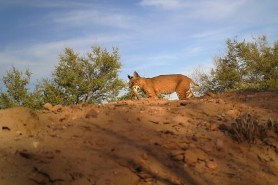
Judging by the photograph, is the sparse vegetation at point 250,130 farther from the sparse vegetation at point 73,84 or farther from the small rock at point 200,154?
the sparse vegetation at point 73,84

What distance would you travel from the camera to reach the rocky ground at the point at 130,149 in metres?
5.43

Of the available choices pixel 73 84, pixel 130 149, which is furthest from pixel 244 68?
pixel 130 149

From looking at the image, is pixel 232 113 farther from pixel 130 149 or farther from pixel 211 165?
pixel 130 149

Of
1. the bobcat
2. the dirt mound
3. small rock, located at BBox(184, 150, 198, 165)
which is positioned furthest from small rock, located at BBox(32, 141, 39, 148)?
the bobcat

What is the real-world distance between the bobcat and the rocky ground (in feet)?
26.0

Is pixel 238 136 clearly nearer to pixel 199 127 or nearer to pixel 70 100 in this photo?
pixel 199 127

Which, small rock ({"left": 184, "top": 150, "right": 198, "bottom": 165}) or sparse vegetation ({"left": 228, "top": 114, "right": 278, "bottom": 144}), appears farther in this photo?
sparse vegetation ({"left": 228, "top": 114, "right": 278, "bottom": 144})

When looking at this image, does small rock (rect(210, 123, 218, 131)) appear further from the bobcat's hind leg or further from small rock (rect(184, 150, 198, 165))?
the bobcat's hind leg

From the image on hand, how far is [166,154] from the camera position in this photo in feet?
20.4

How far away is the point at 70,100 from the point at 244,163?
21.0 m

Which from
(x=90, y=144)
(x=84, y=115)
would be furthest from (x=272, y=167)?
(x=84, y=115)

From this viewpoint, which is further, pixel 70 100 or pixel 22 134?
pixel 70 100

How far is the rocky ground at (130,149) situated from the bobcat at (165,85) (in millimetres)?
7934

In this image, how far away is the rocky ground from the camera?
17.8ft
